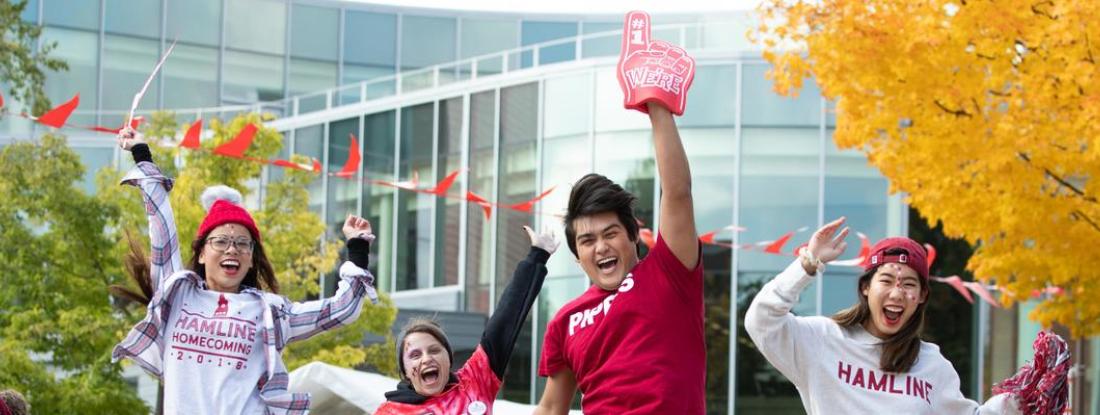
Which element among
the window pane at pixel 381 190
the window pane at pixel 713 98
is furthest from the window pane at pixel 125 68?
the window pane at pixel 713 98

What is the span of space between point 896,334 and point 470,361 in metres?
1.50

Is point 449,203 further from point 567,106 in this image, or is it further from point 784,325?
point 784,325

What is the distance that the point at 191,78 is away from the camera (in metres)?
36.5

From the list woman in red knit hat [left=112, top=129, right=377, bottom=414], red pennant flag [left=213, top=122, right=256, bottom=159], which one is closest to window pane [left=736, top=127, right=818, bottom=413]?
red pennant flag [left=213, top=122, right=256, bottom=159]

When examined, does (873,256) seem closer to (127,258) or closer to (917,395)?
(917,395)

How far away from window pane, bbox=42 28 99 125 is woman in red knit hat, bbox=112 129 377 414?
2964 centimetres

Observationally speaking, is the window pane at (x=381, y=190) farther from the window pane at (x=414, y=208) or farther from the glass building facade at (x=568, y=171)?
the window pane at (x=414, y=208)

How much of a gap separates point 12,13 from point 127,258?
1200 cm

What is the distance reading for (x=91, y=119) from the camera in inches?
1313

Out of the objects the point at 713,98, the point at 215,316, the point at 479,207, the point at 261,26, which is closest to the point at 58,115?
the point at 215,316

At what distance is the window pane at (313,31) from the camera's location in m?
37.8

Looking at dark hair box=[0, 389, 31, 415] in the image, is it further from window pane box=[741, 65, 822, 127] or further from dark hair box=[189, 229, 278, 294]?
window pane box=[741, 65, 822, 127]

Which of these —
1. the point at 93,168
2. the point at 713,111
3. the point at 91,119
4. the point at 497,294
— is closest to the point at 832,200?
the point at 713,111

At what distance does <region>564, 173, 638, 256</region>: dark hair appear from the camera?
5.36 m
